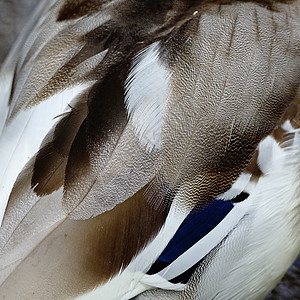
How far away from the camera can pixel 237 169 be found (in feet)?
4.62

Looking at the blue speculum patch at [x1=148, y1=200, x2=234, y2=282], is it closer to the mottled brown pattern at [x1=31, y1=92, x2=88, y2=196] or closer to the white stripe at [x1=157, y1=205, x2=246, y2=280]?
the white stripe at [x1=157, y1=205, x2=246, y2=280]

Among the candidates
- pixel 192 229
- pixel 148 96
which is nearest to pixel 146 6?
pixel 148 96

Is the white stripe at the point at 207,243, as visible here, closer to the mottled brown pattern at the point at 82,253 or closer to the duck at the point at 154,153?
the duck at the point at 154,153

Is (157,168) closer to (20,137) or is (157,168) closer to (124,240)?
(124,240)

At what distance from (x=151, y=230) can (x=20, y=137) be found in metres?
0.35

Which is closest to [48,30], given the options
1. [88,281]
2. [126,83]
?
[126,83]

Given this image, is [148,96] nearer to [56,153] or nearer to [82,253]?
[56,153]

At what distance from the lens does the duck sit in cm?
130

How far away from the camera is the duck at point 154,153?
130 cm

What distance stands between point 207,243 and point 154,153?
0.25 metres

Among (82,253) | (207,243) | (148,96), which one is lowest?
(207,243)

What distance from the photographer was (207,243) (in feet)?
4.71

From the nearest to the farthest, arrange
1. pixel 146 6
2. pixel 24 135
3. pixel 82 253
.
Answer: pixel 82 253 < pixel 24 135 < pixel 146 6

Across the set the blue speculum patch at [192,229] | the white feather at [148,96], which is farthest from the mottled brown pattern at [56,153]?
the blue speculum patch at [192,229]
